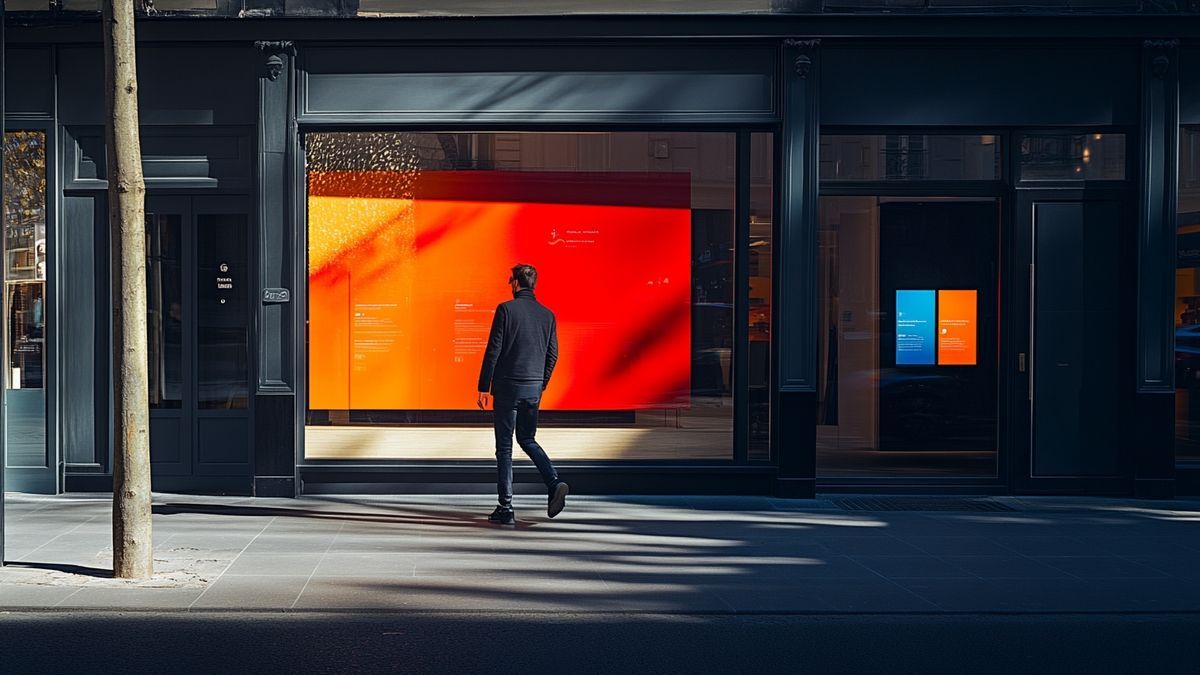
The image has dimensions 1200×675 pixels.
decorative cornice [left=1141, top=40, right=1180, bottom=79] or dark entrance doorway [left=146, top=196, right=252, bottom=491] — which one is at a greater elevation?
decorative cornice [left=1141, top=40, right=1180, bottom=79]

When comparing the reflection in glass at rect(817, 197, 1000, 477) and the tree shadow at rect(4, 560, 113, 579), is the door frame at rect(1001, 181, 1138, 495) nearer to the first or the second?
the reflection in glass at rect(817, 197, 1000, 477)

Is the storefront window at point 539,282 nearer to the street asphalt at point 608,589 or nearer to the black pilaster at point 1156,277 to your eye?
the street asphalt at point 608,589

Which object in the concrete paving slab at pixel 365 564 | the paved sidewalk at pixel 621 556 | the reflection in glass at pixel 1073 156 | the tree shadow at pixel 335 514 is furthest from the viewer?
the reflection in glass at pixel 1073 156

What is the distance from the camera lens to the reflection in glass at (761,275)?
11922 mm

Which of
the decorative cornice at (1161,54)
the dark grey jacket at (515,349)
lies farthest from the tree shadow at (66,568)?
the decorative cornice at (1161,54)

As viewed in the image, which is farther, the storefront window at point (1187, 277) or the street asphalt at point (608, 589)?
the storefront window at point (1187, 277)

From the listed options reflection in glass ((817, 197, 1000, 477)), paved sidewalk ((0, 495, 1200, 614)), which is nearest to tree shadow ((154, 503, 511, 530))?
paved sidewalk ((0, 495, 1200, 614))

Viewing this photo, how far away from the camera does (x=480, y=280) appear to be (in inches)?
477

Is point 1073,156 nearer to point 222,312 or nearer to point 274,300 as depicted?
point 274,300

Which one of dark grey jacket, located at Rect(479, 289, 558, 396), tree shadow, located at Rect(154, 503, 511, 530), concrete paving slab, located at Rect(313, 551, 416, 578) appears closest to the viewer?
concrete paving slab, located at Rect(313, 551, 416, 578)

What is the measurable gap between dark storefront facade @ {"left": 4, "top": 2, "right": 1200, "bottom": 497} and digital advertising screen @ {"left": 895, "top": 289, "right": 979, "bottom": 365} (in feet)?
0.09

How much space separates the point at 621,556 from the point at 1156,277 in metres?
6.03

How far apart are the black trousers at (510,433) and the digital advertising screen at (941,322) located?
384cm

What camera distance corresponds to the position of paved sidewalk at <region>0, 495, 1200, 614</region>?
7.68 metres
